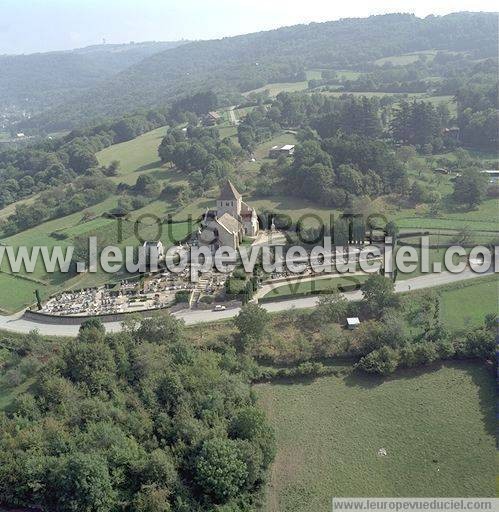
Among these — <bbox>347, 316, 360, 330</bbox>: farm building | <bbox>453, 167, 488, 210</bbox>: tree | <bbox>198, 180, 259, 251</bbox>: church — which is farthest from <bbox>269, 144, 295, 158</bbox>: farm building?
<bbox>347, 316, 360, 330</bbox>: farm building

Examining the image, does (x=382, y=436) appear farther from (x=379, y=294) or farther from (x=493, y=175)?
(x=493, y=175)

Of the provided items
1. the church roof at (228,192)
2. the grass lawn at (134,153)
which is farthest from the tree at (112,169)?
the church roof at (228,192)

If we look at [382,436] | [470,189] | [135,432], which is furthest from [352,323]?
[470,189]

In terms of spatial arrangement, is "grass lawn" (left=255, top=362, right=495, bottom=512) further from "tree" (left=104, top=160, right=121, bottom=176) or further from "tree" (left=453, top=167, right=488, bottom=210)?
"tree" (left=104, top=160, right=121, bottom=176)

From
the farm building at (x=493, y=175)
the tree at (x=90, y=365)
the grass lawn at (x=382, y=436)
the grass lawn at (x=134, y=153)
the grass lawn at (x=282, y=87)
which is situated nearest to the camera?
the grass lawn at (x=382, y=436)

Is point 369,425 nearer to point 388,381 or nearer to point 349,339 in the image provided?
point 388,381

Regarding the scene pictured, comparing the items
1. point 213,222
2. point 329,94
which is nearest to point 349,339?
point 213,222

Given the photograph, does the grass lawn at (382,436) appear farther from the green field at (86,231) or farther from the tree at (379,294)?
the green field at (86,231)
